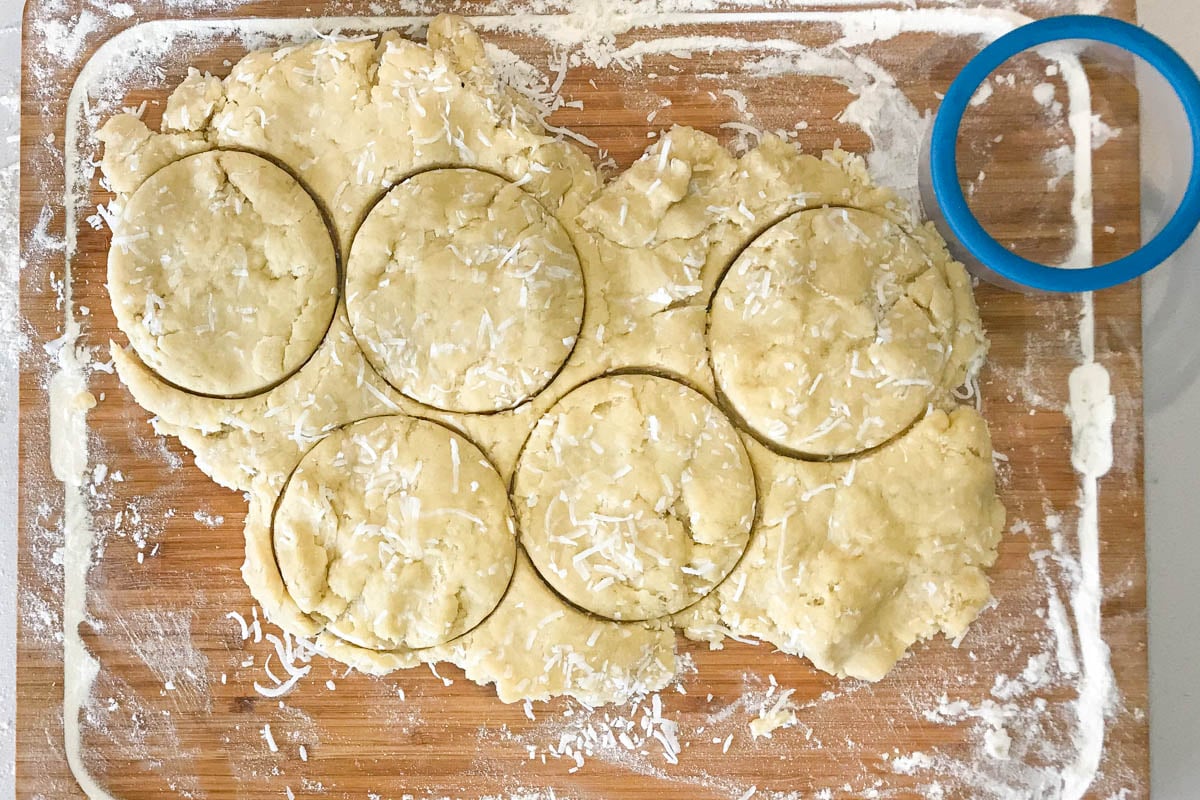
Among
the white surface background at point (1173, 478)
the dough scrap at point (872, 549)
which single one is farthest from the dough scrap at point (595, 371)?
the white surface background at point (1173, 478)

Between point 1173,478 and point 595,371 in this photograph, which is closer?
point 595,371

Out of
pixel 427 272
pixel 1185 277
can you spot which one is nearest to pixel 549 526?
pixel 427 272

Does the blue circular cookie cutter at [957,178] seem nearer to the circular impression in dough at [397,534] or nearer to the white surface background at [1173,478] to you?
the white surface background at [1173,478]

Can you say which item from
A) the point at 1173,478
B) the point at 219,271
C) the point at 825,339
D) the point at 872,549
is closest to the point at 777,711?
the point at 872,549

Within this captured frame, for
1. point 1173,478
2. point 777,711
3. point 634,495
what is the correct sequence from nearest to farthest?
point 634,495 → point 777,711 → point 1173,478

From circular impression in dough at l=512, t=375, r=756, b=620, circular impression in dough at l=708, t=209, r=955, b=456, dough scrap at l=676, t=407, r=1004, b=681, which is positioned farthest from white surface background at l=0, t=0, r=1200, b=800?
circular impression in dough at l=512, t=375, r=756, b=620

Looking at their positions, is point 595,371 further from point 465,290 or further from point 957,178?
point 957,178

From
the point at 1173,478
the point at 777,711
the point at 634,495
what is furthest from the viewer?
the point at 1173,478
